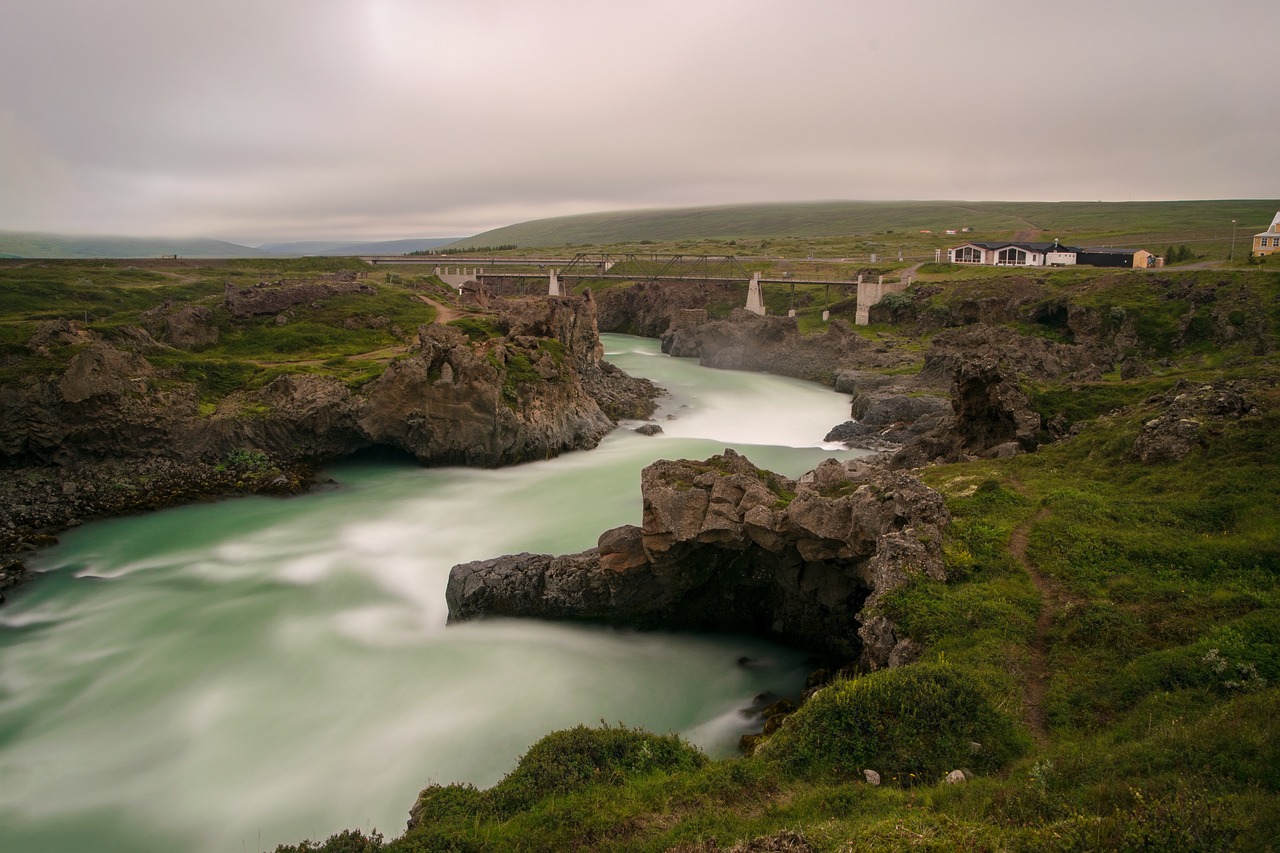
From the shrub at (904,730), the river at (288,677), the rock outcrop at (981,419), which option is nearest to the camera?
the shrub at (904,730)

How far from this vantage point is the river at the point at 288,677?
16406 millimetres

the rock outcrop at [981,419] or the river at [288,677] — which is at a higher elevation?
the rock outcrop at [981,419]

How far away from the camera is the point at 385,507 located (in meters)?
35.7

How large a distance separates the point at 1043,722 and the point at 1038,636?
248 centimetres

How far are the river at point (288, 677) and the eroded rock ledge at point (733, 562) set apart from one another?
2.66 ft

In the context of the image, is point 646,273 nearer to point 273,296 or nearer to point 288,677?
point 273,296

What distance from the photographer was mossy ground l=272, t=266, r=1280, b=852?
8234mm

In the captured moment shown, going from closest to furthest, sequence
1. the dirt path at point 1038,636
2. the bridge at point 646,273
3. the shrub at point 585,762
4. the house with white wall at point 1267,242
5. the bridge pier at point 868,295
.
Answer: the dirt path at point 1038,636 < the shrub at point 585,762 < the house with white wall at point 1267,242 < the bridge pier at point 868,295 < the bridge at point 646,273

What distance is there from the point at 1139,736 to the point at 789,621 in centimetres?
1192

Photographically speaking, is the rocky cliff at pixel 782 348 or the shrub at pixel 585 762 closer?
the shrub at pixel 585 762

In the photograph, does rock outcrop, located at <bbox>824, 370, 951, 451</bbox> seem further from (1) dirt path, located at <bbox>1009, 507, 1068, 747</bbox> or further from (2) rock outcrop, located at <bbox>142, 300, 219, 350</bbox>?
(2) rock outcrop, located at <bbox>142, 300, 219, 350</bbox>

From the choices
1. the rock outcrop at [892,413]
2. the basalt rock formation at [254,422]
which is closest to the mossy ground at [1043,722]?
the rock outcrop at [892,413]

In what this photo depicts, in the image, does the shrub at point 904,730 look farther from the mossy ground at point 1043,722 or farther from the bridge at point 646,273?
the bridge at point 646,273

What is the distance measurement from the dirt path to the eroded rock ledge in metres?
1.84
